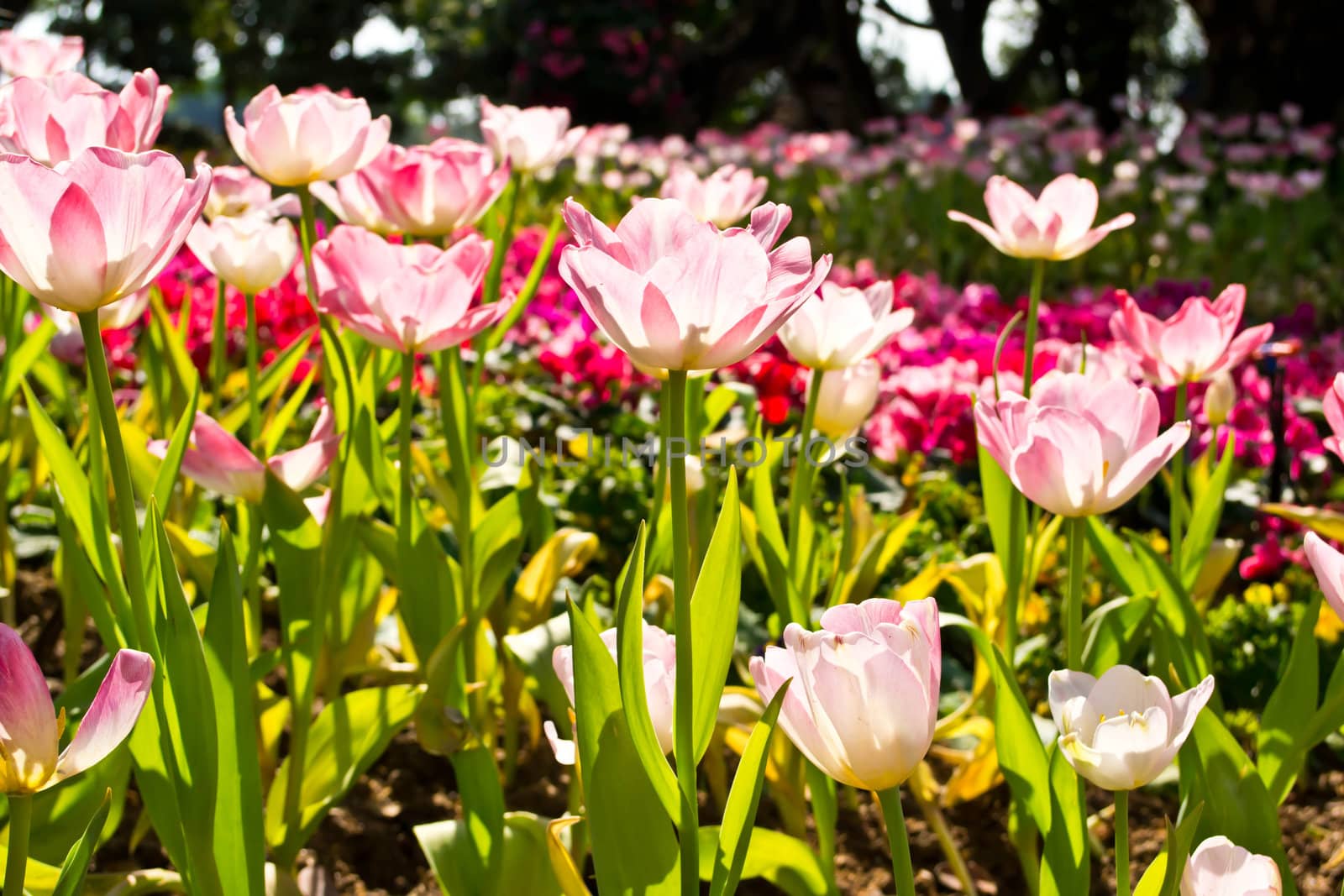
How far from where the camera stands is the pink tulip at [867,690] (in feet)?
2.38

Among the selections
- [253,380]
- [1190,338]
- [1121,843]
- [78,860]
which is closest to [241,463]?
[253,380]

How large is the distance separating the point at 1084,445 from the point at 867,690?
0.29m

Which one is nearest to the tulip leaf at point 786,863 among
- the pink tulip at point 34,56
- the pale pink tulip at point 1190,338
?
the pale pink tulip at point 1190,338

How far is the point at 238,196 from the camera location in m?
1.65

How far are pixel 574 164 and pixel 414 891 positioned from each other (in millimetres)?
7418

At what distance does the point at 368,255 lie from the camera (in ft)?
3.75

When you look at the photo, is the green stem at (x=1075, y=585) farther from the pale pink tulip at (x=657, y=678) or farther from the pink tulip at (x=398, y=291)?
the pink tulip at (x=398, y=291)

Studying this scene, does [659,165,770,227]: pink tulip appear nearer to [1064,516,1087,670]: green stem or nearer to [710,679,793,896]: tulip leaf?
[1064,516,1087,670]: green stem

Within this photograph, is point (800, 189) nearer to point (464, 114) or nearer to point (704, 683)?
point (704, 683)

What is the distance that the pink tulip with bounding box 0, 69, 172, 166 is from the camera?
1103 mm

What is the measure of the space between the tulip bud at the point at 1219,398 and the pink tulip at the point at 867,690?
101 centimetres

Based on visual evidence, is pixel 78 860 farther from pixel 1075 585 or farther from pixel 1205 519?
pixel 1205 519

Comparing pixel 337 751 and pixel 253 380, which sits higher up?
pixel 253 380

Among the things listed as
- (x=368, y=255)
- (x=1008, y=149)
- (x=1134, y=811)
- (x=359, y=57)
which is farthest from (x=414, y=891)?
(x=359, y=57)
